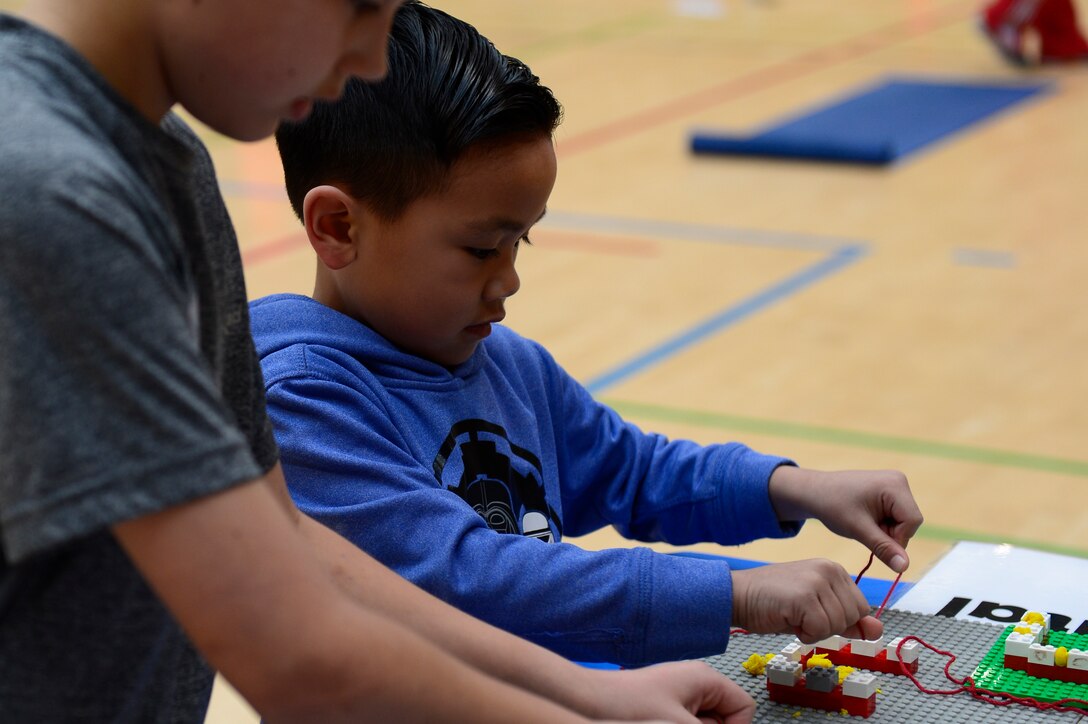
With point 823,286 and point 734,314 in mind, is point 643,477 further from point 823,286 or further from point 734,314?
point 823,286

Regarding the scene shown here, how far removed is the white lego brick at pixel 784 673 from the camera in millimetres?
1094

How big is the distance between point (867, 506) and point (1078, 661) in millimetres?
226

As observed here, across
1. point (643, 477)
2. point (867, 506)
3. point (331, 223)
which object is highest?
point (331, 223)

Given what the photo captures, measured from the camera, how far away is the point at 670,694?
2.85 ft

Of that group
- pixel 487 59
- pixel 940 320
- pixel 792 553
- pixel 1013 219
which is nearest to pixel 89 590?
pixel 487 59

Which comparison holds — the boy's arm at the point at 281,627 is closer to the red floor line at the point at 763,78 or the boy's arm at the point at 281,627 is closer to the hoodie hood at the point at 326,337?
the hoodie hood at the point at 326,337

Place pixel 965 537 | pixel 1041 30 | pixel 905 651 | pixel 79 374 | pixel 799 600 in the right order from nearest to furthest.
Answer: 1. pixel 79 374
2. pixel 799 600
3. pixel 905 651
4. pixel 965 537
5. pixel 1041 30

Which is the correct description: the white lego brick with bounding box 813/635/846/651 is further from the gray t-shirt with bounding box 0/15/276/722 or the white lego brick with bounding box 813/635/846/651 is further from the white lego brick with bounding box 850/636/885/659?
the gray t-shirt with bounding box 0/15/276/722

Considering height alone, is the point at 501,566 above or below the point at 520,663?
below

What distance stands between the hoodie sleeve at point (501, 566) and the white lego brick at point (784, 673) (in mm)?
41

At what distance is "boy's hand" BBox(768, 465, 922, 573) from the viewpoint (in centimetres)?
127

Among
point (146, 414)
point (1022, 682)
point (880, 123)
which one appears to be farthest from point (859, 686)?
point (880, 123)

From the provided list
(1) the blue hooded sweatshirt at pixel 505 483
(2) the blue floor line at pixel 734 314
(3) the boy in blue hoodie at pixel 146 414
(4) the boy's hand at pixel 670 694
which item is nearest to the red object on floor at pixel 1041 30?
(2) the blue floor line at pixel 734 314

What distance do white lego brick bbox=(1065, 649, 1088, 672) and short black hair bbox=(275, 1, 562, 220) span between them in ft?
1.89
